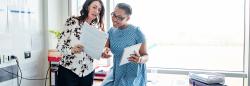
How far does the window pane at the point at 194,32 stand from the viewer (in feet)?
8.96

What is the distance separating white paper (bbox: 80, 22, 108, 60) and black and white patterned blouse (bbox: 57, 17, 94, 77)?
0.08m

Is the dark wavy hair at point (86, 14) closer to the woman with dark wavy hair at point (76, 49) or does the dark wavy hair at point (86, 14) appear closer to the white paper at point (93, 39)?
the woman with dark wavy hair at point (76, 49)

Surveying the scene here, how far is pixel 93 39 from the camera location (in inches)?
77.7

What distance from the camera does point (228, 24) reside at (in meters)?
2.74

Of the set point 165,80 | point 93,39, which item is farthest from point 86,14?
point 165,80

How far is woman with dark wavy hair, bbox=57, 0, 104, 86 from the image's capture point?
6.75 ft

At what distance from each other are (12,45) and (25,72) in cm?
35

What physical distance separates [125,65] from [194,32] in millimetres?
1011

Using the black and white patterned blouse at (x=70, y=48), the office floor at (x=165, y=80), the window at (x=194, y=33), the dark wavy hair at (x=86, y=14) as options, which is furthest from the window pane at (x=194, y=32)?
the black and white patterned blouse at (x=70, y=48)

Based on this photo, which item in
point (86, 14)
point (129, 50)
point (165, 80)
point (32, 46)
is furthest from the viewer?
point (165, 80)

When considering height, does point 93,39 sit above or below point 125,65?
above

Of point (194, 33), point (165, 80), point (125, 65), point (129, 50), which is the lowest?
point (165, 80)

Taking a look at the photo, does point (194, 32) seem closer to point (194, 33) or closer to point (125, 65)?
point (194, 33)

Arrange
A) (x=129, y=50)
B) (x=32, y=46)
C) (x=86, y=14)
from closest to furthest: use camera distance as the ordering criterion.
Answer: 1. (x=129, y=50)
2. (x=86, y=14)
3. (x=32, y=46)
